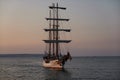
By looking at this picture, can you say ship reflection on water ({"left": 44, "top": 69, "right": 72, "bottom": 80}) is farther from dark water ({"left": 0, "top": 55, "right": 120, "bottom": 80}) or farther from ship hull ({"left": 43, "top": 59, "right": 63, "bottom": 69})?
ship hull ({"left": 43, "top": 59, "right": 63, "bottom": 69})

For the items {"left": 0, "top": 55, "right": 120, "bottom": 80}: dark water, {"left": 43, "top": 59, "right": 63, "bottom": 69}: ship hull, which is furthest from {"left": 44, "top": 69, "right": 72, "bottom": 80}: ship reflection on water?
{"left": 43, "top": 59, "right": 63, "bottom": 69}: ship hull

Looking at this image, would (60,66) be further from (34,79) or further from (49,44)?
(34,79)

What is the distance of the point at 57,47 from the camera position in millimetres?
65125

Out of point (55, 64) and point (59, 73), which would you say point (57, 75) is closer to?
point (59, 73)

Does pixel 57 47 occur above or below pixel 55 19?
below

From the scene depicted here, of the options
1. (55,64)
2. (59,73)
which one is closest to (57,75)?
(59,73)

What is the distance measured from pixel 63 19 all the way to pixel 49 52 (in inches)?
339

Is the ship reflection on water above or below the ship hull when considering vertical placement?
below

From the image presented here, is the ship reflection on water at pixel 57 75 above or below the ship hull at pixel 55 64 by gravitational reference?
below

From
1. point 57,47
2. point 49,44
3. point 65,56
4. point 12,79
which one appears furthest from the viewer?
point 49,44

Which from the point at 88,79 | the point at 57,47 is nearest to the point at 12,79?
the point at 88,79

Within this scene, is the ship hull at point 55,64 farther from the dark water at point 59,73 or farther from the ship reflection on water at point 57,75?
the ship reflection on water at point 57,75

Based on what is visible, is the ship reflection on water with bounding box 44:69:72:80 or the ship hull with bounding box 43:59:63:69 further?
the ship hull with bounding box 43:59:63:69

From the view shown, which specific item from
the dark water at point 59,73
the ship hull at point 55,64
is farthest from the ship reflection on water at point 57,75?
the ship hull at point 55,64
